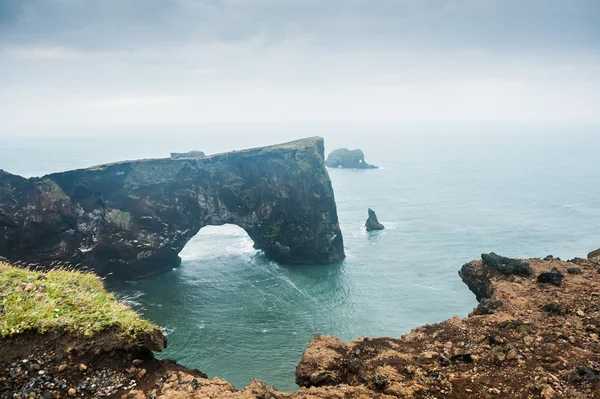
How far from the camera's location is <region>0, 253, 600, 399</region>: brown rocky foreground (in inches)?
355

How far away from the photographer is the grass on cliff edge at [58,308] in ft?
31.0

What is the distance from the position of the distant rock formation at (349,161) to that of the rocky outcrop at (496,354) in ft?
383

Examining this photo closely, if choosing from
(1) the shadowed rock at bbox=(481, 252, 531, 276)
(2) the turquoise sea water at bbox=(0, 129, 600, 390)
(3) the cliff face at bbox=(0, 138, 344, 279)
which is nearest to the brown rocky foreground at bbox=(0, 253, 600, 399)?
(1) the shadowed rock at bbox=(481, 252, 531, 276)

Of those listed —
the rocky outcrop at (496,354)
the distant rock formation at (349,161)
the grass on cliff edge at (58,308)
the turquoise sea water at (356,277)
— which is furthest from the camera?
the distant rock formation at (349,161)

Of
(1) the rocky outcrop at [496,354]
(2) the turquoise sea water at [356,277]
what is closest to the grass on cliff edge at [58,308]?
(2) the turquoise sea water at [356,277]

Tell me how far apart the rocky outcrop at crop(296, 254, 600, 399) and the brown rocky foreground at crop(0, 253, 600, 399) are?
0.03 meters

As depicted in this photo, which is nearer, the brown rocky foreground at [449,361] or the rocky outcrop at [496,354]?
the brown rocky foreground at [449,361]

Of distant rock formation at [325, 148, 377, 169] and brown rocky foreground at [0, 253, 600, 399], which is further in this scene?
distant rock formation at [325, 148, 377, 169]

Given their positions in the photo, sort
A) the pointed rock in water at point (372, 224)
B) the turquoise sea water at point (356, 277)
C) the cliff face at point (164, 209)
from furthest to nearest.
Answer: the pointed rock in water at point (372, 224), the cliff face at point (164, 209), the turquoise sea water at point (356, 277)

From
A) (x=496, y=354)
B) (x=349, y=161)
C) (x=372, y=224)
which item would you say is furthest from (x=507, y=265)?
(x=349, y=161)

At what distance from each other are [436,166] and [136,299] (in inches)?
4629

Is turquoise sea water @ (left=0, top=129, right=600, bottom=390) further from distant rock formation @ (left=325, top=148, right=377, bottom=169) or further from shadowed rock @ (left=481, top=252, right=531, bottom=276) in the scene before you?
distant rock formation @ (left=325, top=148, right=377, bottom=169)

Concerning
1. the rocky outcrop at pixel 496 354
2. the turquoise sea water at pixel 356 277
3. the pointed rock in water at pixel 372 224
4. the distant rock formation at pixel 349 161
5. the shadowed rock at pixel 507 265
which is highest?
the distant rock formation at pixel 349 161

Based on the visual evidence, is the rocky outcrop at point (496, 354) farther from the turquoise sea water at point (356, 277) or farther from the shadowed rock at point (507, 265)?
the turquoise sea water at point (356, 277)
